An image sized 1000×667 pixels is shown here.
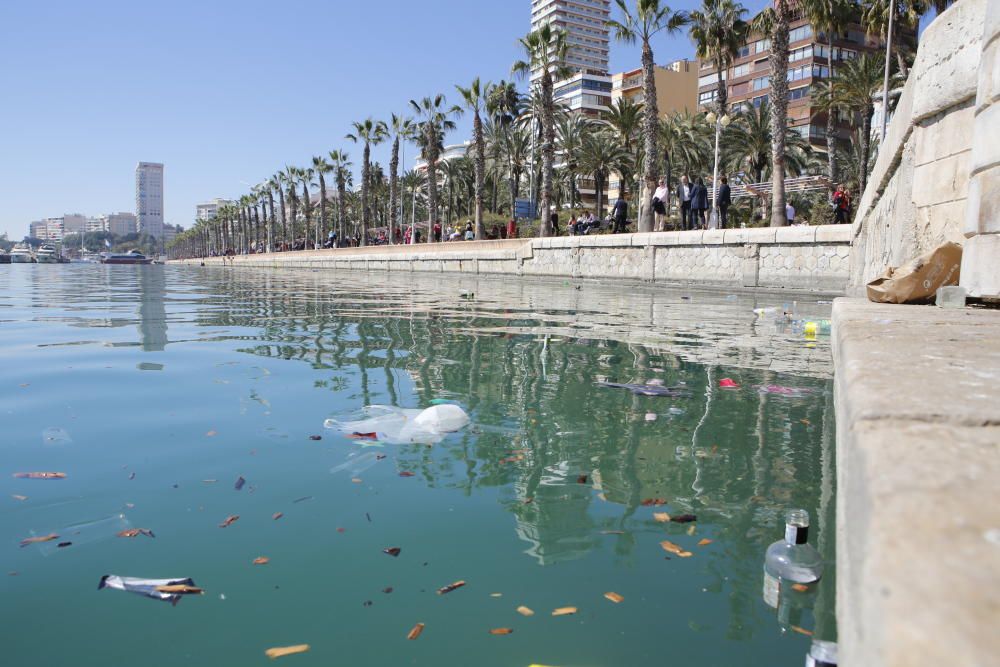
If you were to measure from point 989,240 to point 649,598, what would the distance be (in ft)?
13.7

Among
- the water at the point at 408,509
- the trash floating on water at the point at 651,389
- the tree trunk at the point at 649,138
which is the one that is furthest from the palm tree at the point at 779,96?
the trash floating on water at the point at 651,389

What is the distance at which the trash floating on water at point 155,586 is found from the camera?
1.75 meters

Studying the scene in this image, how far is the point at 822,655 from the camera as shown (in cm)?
142

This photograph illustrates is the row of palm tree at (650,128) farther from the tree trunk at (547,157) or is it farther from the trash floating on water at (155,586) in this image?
the trash floating on water at (155,586)

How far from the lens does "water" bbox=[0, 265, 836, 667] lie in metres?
1.59

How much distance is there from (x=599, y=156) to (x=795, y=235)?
3732cm

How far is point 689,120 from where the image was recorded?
1996 inches

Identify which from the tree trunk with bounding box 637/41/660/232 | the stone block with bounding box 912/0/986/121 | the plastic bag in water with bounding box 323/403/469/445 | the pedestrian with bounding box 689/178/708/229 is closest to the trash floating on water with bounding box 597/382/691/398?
the plastic bag in water with bounding box 323/403/469/445

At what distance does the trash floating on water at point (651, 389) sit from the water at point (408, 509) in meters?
0.11

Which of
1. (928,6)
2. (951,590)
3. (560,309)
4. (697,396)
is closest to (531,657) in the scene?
(951,590)

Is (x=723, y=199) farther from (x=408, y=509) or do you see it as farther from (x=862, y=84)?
(x=862, y=84)

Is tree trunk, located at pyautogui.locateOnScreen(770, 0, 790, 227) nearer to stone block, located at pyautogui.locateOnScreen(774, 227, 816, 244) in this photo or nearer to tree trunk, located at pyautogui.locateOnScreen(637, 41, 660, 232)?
tree trunk, located at pyautogui.locateOnScreen(637, 41, 660, 232)

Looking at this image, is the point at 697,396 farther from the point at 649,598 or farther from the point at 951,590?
the point at 951,590

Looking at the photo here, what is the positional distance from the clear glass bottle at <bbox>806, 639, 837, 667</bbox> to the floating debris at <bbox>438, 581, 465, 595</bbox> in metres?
0.85
